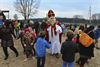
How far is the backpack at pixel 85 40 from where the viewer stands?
13344 mm

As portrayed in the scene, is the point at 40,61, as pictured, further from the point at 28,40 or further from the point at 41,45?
the point at 28,40

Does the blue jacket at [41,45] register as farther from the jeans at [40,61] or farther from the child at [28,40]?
the child at [28,40]

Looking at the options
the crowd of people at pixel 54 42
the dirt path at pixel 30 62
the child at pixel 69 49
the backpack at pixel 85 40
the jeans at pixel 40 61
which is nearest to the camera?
the child at pixel 69 49

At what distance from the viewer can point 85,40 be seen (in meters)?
13.4

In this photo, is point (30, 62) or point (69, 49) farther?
point (30, 62)

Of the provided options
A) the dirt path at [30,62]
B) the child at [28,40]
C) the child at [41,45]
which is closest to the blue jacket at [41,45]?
the child at [41,45]

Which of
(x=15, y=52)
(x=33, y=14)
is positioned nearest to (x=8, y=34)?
(x=15, y=52)

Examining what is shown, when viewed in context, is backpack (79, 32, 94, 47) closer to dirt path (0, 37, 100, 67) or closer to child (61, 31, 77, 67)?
child (61, 31, 77, 67)

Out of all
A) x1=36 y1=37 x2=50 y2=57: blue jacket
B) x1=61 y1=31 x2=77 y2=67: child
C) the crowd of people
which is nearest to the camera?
x1=61 y1=31 x2=77 y2=67: child

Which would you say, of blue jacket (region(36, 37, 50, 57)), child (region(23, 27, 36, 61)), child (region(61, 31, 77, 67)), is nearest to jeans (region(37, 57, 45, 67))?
blue jacket (region(36, 37, 50, 57))

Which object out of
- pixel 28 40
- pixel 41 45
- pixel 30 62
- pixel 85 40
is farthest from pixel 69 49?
pixel 30 62

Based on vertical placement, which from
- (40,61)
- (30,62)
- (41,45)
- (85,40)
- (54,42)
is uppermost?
(85,40)

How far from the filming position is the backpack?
1334 centimetres

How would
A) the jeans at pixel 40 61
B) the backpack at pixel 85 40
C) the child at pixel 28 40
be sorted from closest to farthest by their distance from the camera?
the jeans at pixel 40 61
the backpack at pixel 85 40
the child at pixel 28 40
